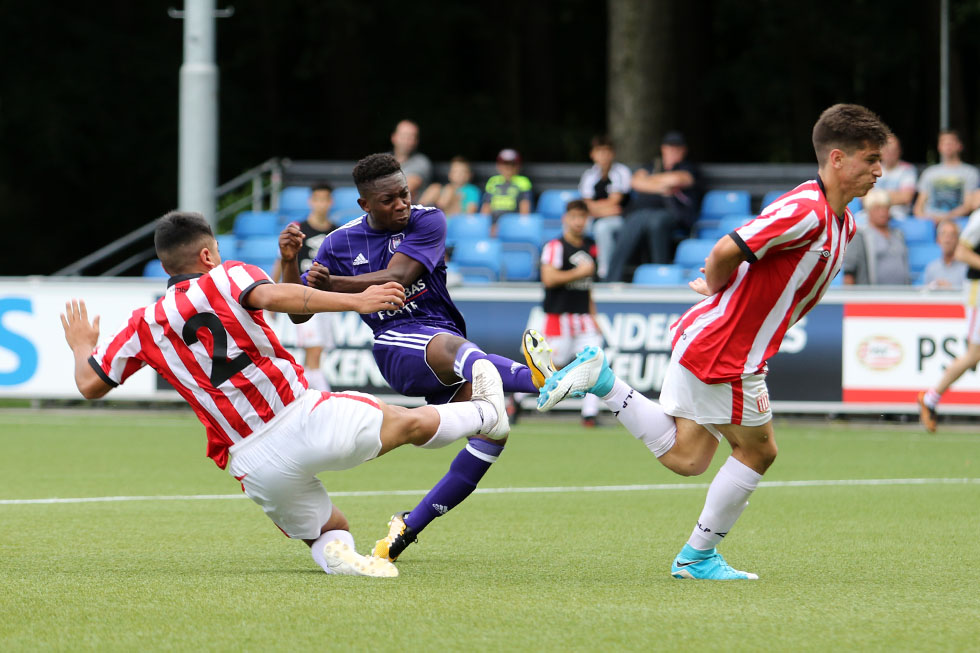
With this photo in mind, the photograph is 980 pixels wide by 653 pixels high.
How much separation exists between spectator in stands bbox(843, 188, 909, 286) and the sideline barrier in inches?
31.6

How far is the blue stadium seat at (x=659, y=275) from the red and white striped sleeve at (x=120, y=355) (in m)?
10.3

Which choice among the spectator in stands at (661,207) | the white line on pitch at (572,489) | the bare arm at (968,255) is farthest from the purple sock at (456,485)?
the spectator in stands at (661,207)

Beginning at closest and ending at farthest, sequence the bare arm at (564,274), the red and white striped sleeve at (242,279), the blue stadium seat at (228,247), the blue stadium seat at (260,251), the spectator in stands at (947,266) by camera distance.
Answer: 1. the red and white striped sleeve at (242,279)
2. the bare arm at (564,274)
3. the spectator in stands at (947,266)
4. the blue stadium seat at (260,251)
5. the blue stadium seat at (228,247)

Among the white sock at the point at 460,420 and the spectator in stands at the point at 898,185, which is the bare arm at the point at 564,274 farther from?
the white sock at the point at 460,420

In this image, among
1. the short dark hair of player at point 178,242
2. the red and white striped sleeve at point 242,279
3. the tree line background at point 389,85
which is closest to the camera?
the red and white striped sleeve at point 242,279

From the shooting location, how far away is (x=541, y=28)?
100ft

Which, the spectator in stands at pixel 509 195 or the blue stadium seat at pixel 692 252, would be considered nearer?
the blue stadium seat at pixel 692 252

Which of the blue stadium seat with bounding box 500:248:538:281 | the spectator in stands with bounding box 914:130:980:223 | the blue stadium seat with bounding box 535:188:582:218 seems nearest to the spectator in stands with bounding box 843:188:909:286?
the spectator in stands with bounding box 914:130:980:223

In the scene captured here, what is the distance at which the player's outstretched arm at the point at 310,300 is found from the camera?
5.46m

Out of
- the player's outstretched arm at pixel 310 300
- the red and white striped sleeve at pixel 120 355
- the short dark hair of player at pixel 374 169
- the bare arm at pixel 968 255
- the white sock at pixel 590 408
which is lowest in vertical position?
the white sock at pixel 590 408

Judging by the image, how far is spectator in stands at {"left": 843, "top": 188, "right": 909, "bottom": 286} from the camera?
14.7m

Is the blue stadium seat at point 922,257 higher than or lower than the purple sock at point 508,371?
higher

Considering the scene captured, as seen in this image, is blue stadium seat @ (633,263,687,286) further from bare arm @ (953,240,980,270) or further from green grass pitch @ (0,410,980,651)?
green grass pitch @ (0,410,980,651)

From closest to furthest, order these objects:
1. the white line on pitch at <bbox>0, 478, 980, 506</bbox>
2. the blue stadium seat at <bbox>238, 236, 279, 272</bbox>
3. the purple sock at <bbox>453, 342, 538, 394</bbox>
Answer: the purple sock at <bbox>453, 342, 538, 394</bbox>, the white line on pitch at <bbox>0, 478, 980, 506</bbox>, the blue stadium seat at <bbox>238, 236, 279, 272</bbox>
